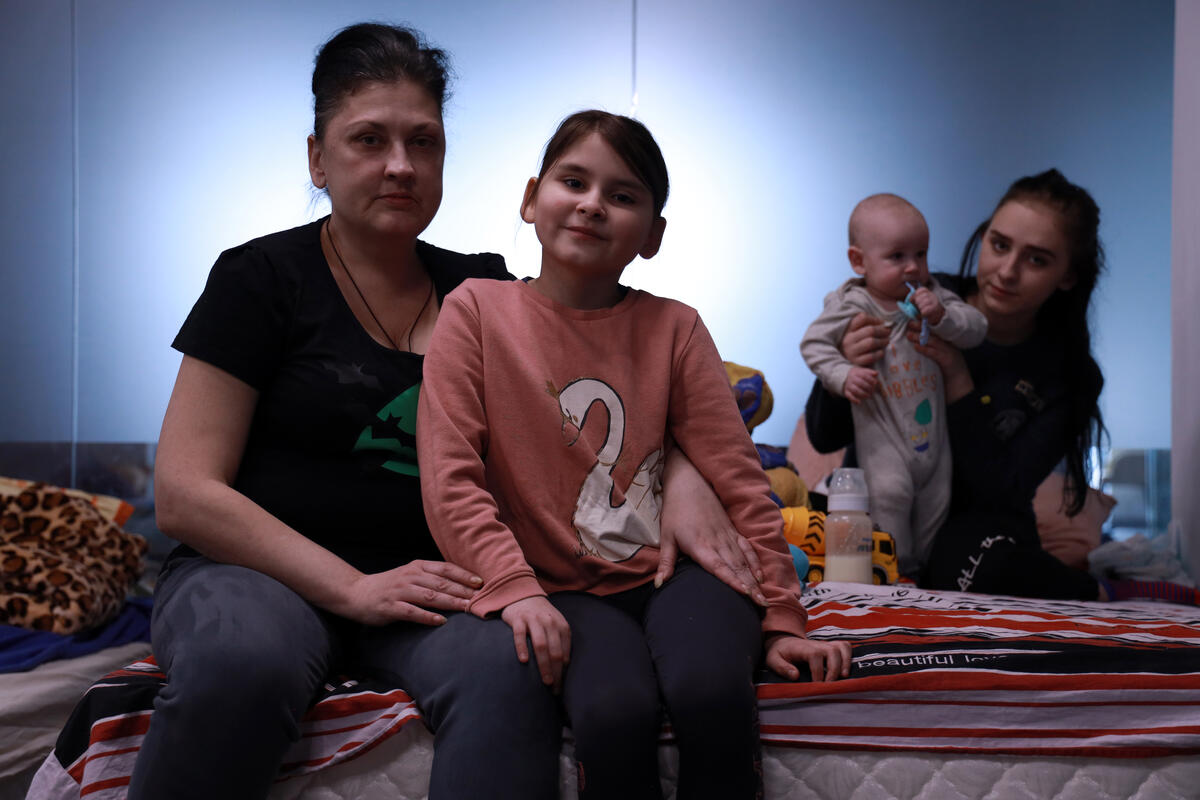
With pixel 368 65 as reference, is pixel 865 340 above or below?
below

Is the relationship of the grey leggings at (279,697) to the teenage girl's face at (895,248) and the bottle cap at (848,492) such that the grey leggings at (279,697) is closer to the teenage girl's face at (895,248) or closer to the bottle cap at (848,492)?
the bottle cap at (848,492)

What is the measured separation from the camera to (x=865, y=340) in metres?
1.90

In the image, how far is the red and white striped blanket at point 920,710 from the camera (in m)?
0.95

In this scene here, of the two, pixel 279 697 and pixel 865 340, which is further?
pixel 865 340

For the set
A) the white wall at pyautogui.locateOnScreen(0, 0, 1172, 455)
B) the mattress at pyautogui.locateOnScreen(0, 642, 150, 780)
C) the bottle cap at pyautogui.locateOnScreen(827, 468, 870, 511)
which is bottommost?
the mattress at pyautogui.locateOnScreen(0, 642, 150, 780)

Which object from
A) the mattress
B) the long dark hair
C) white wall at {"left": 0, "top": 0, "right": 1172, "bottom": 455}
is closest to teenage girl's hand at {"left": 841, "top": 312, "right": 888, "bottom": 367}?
the long dark hair

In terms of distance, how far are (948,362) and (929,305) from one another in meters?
0.17

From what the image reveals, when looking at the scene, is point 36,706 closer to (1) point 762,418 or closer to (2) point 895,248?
(1) point 762,418

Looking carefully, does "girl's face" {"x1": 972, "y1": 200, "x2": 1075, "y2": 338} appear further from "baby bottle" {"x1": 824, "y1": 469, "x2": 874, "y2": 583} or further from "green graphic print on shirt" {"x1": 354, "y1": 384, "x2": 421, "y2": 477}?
"green graphic print on shirt" {"x1": 354, "y1": 384, "x2": 421, "y2": 477}

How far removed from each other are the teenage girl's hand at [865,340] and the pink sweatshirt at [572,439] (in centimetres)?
78

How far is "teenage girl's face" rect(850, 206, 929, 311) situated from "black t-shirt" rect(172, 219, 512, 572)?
1.14 meters

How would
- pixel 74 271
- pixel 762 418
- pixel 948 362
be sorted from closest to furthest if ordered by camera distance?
pixel 948 362 < pixel 762 418 < pixel 74 271

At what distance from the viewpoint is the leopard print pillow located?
173cm

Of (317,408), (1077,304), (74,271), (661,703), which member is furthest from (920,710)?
(74,271)
